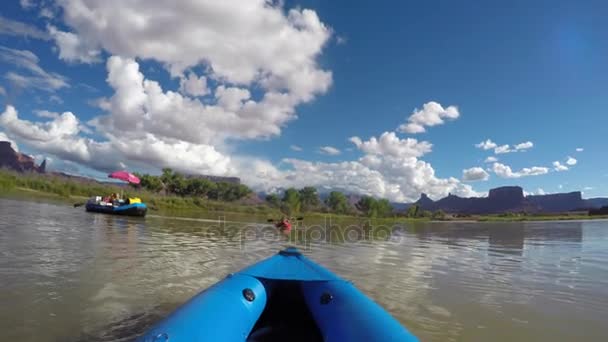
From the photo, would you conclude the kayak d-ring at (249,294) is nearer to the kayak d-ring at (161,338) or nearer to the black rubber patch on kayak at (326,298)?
the black rubber patch on kayak at (326,298)

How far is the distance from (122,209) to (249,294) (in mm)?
24953

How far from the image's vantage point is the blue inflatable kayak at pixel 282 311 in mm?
3162

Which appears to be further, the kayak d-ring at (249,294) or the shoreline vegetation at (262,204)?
the shoreline vegetation at (262,204)

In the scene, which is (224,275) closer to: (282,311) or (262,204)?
(282,311)

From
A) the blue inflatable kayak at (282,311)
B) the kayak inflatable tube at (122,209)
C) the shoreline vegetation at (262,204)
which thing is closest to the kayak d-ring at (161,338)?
the blue inflatable kayak at (282,311)

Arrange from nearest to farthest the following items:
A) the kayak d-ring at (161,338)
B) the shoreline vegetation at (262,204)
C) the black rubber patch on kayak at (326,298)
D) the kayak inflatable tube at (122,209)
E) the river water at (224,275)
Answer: the kayak d-ring at (161,338) → the black rubber patch on kayak at (326,298) → the river water at (224,275) → the kayak inflatable tube at (122,209) → the shoreline vegetation at (262,204)

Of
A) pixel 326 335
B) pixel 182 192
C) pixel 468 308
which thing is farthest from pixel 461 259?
pixel 182 192

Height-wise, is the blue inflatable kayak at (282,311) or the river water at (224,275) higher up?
the blue inflatable kayak at (282,311)

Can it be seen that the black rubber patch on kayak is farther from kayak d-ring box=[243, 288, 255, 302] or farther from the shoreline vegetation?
the shoreline vegetation

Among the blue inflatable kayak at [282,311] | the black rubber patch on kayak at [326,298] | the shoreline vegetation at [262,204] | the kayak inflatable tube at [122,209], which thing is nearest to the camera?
the blue inflatable kayak at [282,311]

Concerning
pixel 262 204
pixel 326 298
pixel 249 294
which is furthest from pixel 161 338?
pixel 262 204

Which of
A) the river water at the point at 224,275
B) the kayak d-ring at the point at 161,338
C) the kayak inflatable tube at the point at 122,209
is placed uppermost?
the kayak d-ring at the point at 161,338

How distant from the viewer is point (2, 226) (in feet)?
44.2

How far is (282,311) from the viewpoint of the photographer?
5.32 metres
